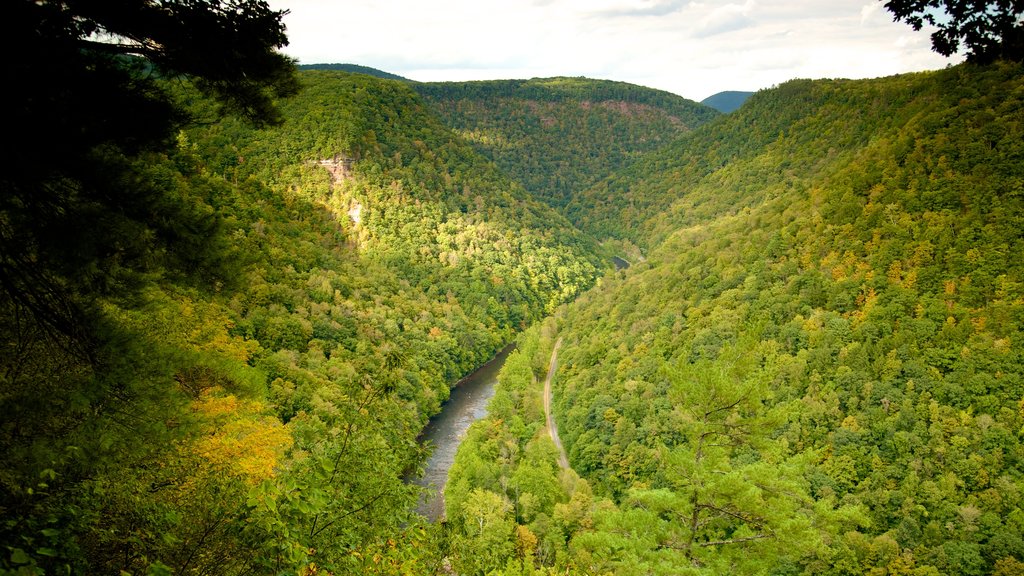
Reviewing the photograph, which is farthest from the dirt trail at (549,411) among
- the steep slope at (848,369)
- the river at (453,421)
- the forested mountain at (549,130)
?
the forested mountain at (549,130)

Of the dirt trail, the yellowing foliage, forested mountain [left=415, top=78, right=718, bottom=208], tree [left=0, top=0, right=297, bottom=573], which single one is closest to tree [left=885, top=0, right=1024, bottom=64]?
tree [left=0, top=0, right=297, bottom=573]

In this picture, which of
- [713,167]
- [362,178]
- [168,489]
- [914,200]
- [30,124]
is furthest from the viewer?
[713,167]

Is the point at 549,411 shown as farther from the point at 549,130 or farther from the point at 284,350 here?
the point at 549,130

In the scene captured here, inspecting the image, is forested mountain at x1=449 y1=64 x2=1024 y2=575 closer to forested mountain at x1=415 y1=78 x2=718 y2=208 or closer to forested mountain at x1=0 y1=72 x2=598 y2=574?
forested mountain at x1=0 y1=72 x2=598 y2=574

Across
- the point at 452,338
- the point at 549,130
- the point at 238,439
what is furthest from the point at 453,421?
the point at 549,130

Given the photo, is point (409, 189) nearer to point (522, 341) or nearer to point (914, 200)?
point (522, 341)

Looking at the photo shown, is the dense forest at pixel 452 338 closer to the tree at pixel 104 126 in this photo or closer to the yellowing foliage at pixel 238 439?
the tree at pixel 104 126

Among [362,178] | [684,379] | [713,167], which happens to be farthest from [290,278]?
[713,167]
